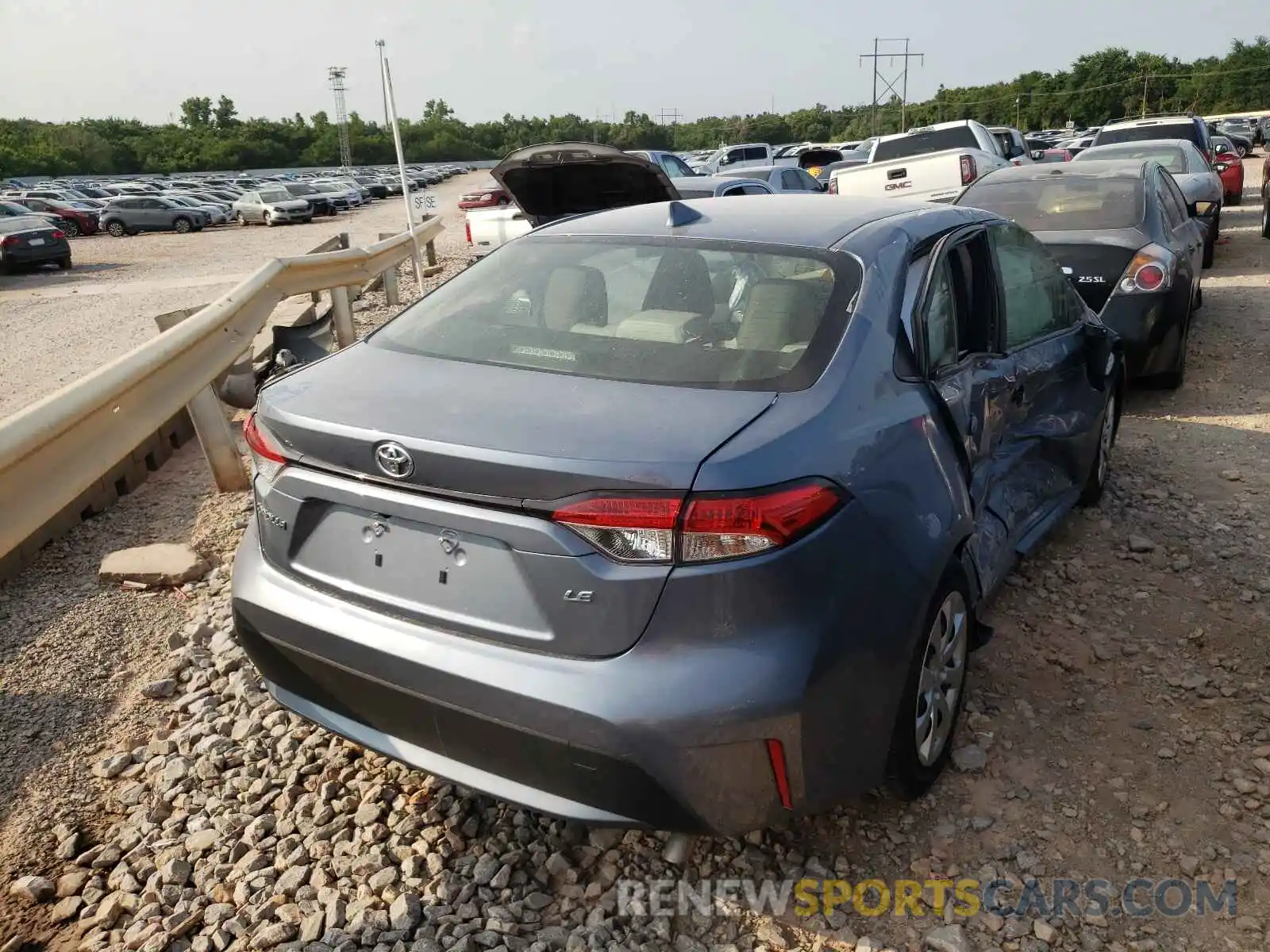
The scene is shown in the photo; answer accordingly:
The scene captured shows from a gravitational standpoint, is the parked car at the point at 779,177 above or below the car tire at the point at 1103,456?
above

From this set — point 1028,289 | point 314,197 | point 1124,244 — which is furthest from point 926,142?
point 314,197

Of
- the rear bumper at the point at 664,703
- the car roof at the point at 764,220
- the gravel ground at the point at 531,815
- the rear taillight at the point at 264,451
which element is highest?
the car roof at the point at 764,220

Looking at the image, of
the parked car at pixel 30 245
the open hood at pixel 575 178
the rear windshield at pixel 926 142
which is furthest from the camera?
the parked car at pixel 30 245

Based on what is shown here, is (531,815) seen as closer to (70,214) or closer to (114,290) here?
(114,290)

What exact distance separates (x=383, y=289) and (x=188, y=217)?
27807 millimetres

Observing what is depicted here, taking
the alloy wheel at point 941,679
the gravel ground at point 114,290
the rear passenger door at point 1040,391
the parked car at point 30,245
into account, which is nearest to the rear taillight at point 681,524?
the alloy wheel at point 941,679

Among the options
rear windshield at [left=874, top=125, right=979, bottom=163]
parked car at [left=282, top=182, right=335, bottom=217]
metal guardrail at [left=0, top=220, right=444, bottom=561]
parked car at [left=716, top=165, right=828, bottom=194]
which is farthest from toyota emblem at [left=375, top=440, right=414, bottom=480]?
parked car at [left=282, top=182, right=335, bottom=217]

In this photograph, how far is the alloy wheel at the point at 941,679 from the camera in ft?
8.93

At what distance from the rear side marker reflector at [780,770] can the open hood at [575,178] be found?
567cm

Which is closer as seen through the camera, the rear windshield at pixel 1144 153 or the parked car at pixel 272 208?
the rear windshield at pixel 1144 153

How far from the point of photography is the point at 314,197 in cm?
4106

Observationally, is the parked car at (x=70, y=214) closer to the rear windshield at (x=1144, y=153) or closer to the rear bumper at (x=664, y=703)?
the rear windshield at (x=1144, y=153)

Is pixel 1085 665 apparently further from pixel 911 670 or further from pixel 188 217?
pixel 188 217

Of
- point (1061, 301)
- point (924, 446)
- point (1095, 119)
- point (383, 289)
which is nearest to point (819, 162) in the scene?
point (383, 289)
